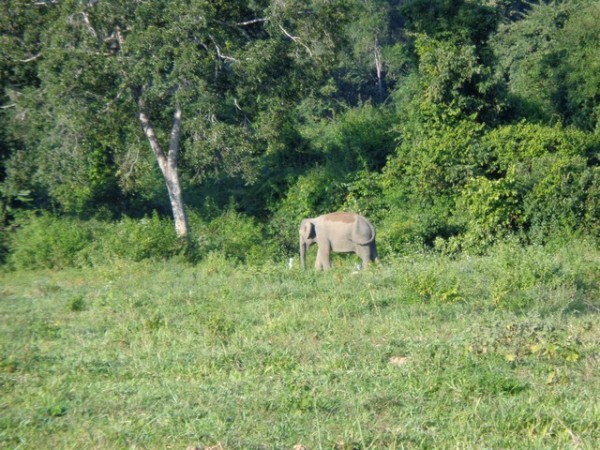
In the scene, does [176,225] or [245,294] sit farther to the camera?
[176,225]

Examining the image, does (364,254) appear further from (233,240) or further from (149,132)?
(149,132)

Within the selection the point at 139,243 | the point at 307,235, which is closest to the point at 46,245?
the point at 139,243

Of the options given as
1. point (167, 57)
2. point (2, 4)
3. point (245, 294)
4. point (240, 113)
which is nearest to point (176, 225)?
point (240, 113)

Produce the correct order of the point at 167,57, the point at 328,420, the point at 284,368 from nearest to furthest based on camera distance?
the point at 328,420
the point at 284,368
the point at 167,57

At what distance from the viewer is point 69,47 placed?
16.2 metres

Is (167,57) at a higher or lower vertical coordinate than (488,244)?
higher

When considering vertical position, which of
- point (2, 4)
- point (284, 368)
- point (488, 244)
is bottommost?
point (488, 244)

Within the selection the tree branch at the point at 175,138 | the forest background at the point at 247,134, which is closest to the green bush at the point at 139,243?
the forest background at the point at 247,134

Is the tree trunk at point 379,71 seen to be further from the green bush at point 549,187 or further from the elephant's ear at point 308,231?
the elephant's ear at point 308,231

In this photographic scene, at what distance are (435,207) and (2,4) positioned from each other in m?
9.78

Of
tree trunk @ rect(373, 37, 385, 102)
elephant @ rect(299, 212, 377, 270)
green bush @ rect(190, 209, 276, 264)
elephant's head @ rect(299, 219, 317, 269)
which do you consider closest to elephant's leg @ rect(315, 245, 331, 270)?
elephant @ rect(299, 212, 377, 270)

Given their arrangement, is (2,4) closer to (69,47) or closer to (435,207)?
(69,47)

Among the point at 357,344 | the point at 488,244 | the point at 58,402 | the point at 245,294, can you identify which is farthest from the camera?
the point at 488,244

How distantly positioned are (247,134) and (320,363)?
33.4ft
